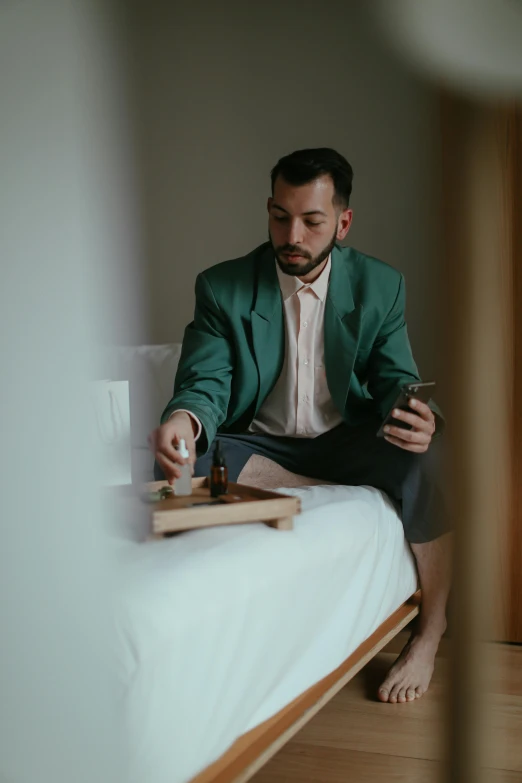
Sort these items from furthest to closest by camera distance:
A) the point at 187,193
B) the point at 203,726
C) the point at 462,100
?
the point at 187,193, the point at 203,726, the point at 462,100

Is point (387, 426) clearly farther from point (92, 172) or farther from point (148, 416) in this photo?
point (92, 172)

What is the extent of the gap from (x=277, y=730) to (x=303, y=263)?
1.58ft

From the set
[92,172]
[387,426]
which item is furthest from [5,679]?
[387,426]

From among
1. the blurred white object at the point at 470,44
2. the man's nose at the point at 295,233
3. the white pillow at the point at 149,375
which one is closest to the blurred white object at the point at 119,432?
the white pillow at the point at 149,375

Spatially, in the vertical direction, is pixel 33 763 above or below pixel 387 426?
below

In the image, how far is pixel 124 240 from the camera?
825 mm

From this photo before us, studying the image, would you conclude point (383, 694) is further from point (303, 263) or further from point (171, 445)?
point (303, 263)

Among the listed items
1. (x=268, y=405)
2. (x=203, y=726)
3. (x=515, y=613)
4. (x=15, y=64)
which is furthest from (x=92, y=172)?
(x=515, y=613)

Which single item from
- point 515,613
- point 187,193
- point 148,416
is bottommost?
point 515,613

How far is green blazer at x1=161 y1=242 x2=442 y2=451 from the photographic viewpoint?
0.75 metres

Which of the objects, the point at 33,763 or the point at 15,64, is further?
the point at 33,763

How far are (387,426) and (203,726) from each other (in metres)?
0.37

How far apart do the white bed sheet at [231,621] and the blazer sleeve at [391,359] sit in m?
0.18

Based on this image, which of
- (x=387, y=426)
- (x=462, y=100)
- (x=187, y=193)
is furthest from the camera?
(x=187, y=193)
